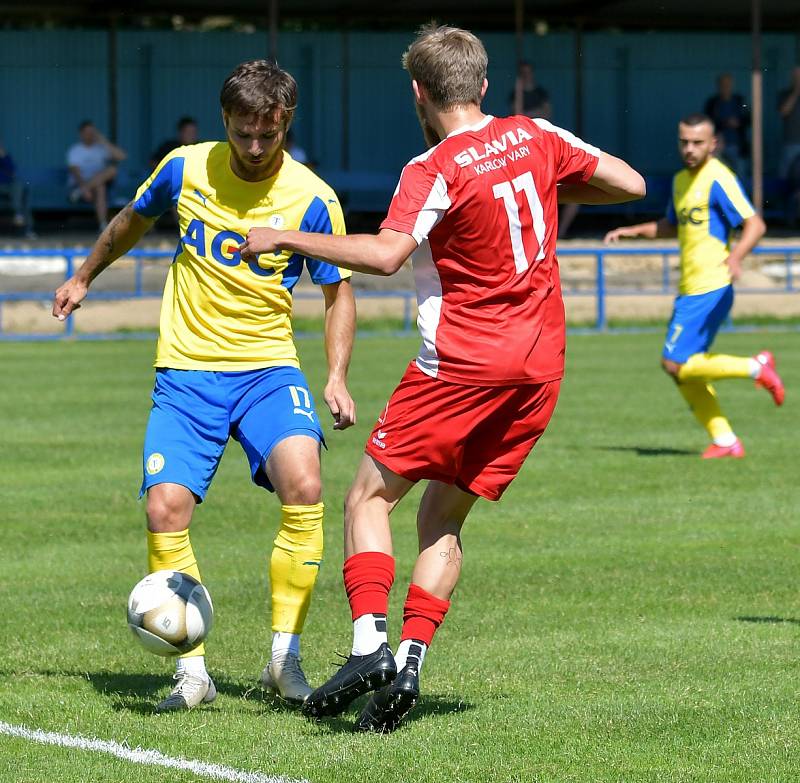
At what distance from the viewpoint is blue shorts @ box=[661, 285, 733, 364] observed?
1170cm

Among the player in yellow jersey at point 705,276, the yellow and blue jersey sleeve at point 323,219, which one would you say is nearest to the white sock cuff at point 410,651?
the yellow and blue jersey sleeve at point 323,219

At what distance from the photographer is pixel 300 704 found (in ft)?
17.5

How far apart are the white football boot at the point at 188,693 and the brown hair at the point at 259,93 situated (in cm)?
190

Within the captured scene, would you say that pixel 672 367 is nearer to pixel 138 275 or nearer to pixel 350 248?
pixel 350 248

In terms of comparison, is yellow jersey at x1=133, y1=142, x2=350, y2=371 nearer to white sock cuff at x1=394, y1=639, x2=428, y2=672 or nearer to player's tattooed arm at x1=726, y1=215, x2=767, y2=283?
white sock cuff at x1=394, y1=639, x2=428, y2=672

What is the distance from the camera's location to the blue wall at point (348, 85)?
30.2 m

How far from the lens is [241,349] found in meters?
5.70

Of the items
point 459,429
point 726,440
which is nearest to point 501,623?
point 459,429

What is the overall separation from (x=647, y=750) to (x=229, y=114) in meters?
2.45

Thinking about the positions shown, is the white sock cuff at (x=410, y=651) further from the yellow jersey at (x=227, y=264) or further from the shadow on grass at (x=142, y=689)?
the yellow jersey at (x=227, y=264)

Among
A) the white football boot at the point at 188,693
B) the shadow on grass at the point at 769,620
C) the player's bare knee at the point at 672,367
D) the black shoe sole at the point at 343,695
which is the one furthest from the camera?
the player's bare knee at the point at 672,367

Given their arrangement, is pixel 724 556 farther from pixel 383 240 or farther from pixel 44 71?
pixel 44 71

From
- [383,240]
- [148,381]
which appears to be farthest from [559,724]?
[148,381]

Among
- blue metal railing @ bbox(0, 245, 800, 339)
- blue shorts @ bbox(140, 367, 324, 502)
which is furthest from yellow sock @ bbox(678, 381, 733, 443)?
blue metal railing @ bbox(0, 245, 800, 339)
